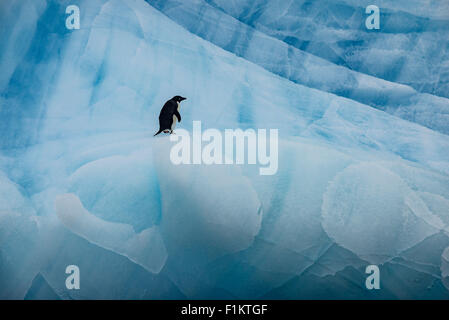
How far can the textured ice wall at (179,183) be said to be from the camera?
2.00 m

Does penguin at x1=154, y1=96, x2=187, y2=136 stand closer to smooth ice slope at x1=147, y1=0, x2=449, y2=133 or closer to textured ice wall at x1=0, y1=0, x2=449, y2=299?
textured ice wall at x1=0, y1=0, x2=449, y2=299

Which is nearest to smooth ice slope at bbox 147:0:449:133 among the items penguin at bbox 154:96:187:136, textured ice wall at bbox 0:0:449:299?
textured ice wall at bbox 0:0:449:299

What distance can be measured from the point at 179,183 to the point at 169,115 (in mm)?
354

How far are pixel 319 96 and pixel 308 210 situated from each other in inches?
24.8

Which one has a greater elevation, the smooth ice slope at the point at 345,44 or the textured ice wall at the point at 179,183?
the smooth ice slope at the point at 345,44

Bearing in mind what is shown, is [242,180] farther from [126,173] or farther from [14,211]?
[14,211]

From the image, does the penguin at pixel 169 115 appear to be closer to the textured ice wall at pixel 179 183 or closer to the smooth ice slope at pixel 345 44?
the textured ice wall at pixel 179 183

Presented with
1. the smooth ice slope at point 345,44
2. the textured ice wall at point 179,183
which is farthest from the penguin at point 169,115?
the smooth ice slope at point 345,44

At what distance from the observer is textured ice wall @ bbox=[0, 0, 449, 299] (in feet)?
6.57

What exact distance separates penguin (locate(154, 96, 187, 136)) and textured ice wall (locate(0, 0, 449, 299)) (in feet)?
0.15

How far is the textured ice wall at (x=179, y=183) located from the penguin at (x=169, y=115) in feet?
0.15

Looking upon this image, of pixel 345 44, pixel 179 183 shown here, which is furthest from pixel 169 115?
pixel 345 44
